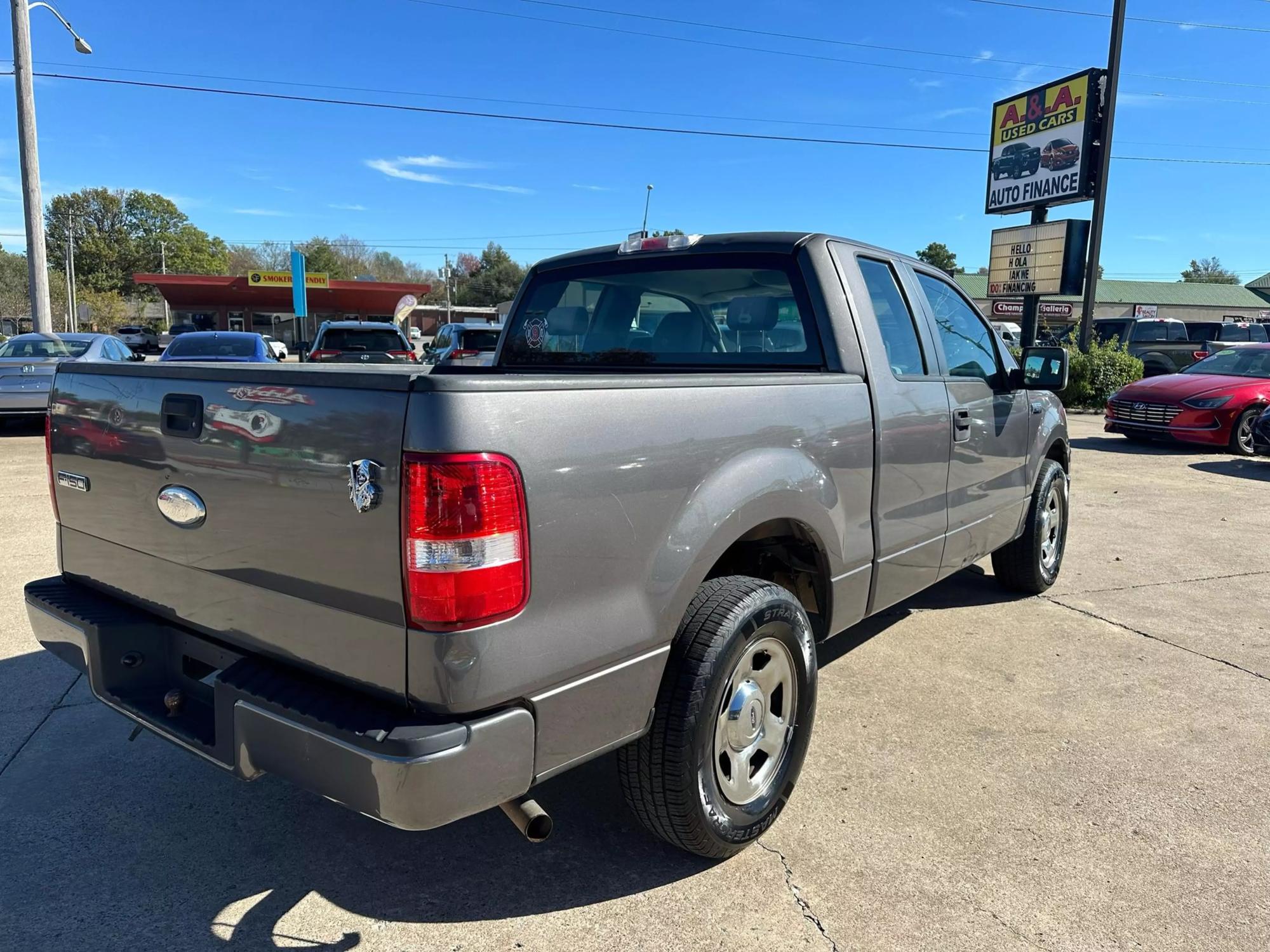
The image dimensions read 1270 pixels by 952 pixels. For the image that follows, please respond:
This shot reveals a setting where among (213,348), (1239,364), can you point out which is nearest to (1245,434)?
(1239,364)

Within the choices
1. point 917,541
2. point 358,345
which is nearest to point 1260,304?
point 358,345

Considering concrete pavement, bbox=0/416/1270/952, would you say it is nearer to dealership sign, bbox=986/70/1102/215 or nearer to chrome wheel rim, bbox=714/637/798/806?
chrome wheel rim, bbox=714/637/798/806

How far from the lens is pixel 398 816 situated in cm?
188

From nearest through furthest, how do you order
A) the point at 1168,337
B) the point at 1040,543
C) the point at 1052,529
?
1. the point at 1040,543
2. the point at 1052,529
3. the point at 1168,337

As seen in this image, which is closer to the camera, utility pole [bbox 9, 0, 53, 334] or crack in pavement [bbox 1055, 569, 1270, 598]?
crack in pavement [bbox 1055, 569, 1270, 598]

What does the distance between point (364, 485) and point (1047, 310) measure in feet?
188

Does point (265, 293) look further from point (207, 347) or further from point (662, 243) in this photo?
point (662, 243)

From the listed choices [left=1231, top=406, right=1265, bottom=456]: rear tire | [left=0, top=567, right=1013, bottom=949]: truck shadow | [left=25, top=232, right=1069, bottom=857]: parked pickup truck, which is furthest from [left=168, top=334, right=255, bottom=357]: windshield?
[left=1231, top=406, right=1265, bottom=456]: rear tire

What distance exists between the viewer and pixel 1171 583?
5910 mm

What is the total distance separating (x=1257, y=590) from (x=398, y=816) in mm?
6031

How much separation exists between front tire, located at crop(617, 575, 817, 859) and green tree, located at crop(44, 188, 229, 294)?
96.5 meters

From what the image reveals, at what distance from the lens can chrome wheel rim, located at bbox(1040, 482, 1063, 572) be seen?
17.4 feet

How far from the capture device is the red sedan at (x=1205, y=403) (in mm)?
11938

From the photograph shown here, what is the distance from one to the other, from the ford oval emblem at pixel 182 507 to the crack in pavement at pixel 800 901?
198cm
